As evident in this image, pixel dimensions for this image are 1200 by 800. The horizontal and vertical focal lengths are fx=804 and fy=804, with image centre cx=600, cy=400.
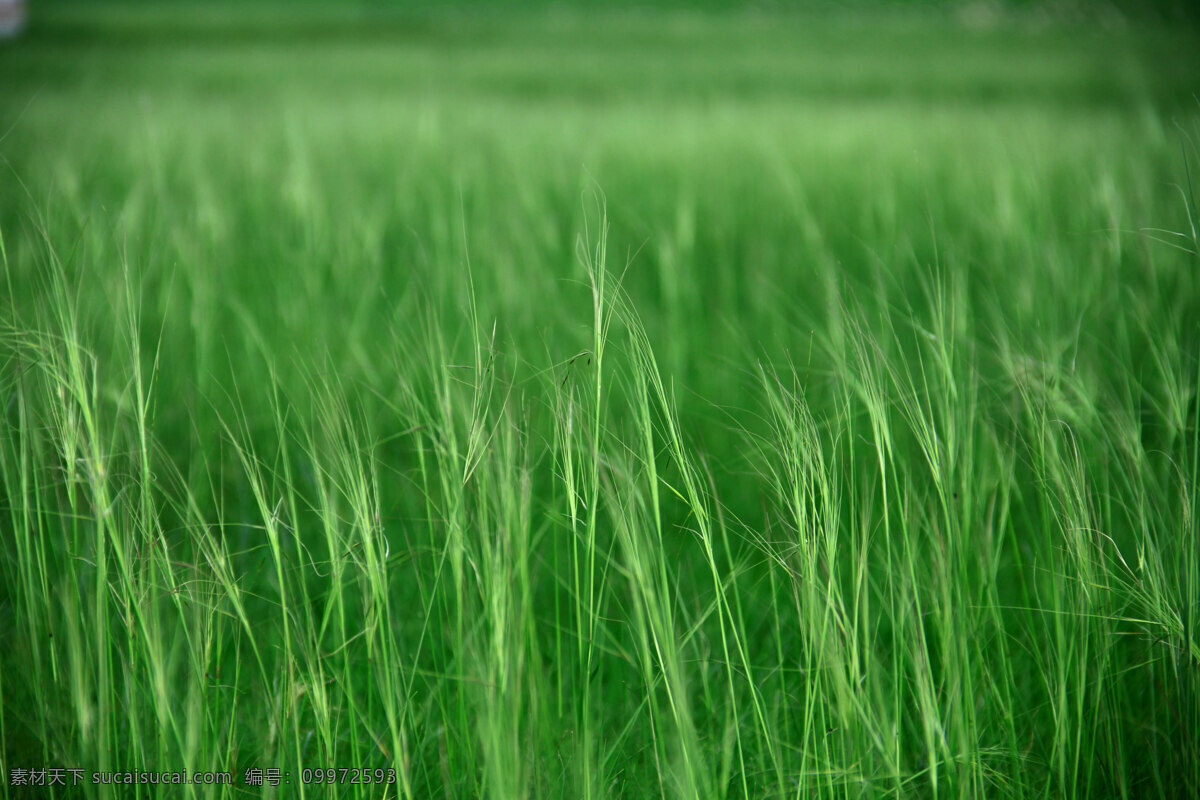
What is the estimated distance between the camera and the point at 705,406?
1.08 m

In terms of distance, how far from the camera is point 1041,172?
6.26 ft

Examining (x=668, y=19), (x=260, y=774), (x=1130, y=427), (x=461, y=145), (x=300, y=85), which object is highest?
(x=668, y=19)

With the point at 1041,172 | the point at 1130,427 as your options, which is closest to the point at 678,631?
the point at 1130,427

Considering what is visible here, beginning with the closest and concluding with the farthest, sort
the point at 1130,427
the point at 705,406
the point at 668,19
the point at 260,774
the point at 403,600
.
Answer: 1. the point at 260,774
2. the point at 1130,427
3. the point at 403,600
4. the point at 705,406
5. the point at 668,19

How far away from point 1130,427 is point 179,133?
2.50 metres

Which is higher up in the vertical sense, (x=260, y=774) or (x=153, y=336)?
(x=153, y=336)

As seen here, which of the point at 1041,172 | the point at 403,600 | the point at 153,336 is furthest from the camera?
the point at 1041,172

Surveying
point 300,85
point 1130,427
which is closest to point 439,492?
point 1130,427

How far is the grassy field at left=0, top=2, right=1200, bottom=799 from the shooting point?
1.69ft

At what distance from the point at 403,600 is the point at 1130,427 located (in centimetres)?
66

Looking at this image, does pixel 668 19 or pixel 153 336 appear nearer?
pixel 153 336

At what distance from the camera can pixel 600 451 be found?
600 mm

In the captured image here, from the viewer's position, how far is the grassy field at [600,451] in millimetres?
514

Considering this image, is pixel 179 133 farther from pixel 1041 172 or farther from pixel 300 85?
pixel 300 85
